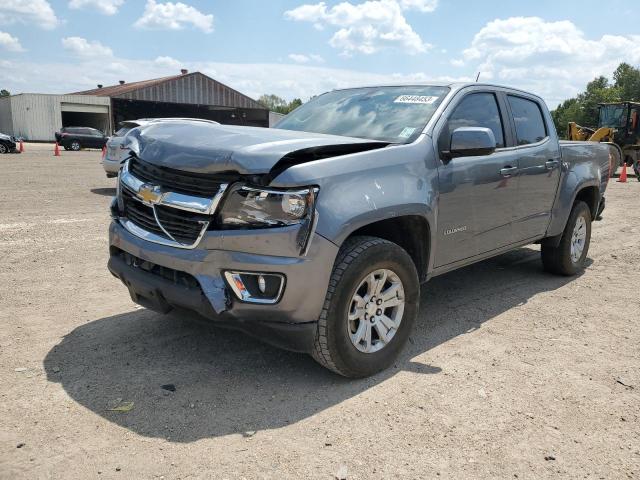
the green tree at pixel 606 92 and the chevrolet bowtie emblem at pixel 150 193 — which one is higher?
the green tree at pixel 606 92

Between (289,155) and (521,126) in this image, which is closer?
(289,155)

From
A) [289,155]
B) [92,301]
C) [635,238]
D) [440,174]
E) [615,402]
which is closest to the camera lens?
[289,155]

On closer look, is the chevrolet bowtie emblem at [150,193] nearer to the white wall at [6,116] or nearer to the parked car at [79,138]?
the parked car at [79,138]

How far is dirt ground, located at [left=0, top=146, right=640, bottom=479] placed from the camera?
104 inches

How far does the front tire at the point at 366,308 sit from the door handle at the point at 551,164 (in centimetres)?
236

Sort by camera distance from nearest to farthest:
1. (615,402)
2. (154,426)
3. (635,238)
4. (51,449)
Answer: (51,449) → (154,426) → (615,402) → (635,238)

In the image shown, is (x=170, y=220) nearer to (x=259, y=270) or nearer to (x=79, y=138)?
(x=259, y=270)

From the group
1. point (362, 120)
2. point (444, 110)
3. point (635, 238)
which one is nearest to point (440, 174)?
point (444, 110)

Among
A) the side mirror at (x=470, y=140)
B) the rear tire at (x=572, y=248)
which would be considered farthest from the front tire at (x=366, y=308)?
the rear tire at (x=572, y=248)

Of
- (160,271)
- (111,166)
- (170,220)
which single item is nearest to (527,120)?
(170,220)

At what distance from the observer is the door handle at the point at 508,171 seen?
4.54 metres

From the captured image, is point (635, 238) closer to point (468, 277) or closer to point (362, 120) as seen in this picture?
point (468, 277)

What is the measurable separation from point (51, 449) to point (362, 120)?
119 inches

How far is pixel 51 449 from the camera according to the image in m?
2.66
